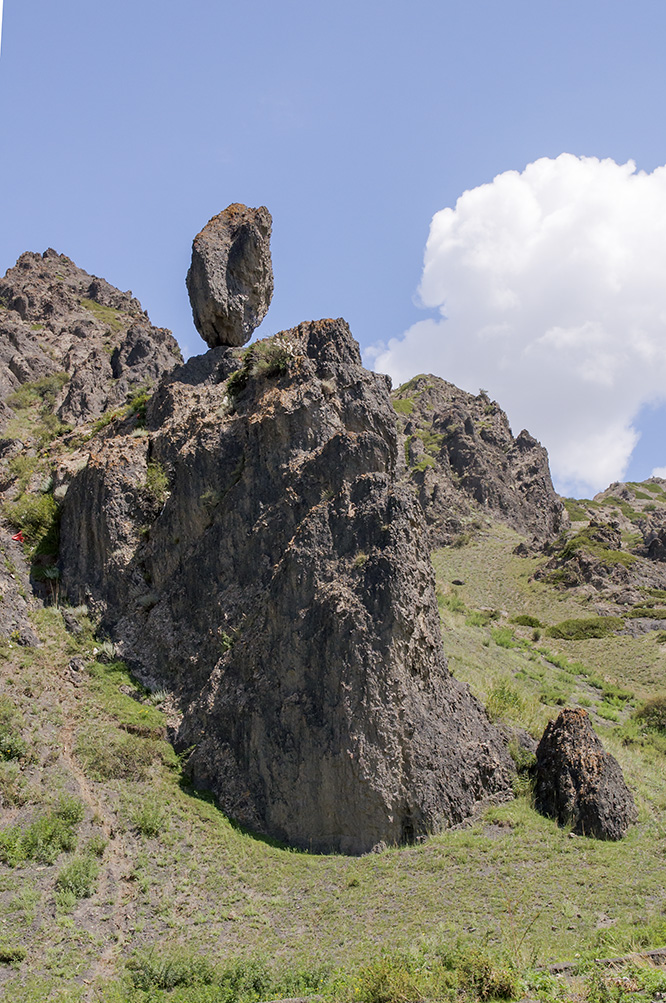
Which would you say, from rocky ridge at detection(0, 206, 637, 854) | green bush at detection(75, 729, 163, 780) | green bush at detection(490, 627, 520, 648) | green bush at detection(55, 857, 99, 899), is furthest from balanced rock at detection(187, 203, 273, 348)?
green bush at detection(55, 857, 99, 899)

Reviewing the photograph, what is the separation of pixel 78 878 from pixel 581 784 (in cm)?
988

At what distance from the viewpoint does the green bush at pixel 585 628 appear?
36.1 metres

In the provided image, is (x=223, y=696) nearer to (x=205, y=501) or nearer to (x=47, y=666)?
(x=47, y=666)

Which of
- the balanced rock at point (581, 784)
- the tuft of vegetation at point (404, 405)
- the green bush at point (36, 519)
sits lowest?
the balanced rock at point (581, 784)

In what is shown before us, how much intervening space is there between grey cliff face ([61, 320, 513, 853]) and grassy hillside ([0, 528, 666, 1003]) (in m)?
0.82

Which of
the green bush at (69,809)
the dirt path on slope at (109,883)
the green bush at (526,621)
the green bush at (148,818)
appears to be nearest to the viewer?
the dirt path on slope at (109,883)

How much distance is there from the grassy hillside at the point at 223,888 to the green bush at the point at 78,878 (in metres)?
0.02

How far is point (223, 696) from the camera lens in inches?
588

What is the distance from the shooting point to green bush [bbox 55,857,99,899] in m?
10.6

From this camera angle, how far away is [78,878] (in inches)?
425

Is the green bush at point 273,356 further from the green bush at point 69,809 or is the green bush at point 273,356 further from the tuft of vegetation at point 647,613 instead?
the tuft of vegetation at point 647,613

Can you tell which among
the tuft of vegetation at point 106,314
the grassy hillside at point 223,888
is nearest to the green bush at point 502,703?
the grassy hillside at point 223,888

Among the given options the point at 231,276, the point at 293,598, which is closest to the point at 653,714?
the point at 293,598

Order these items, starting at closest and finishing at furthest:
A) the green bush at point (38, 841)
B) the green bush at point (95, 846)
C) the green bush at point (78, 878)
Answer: the green bush at point (78, 878) < the green bush at point (38, 841) < the green bush at point (95, 846)
